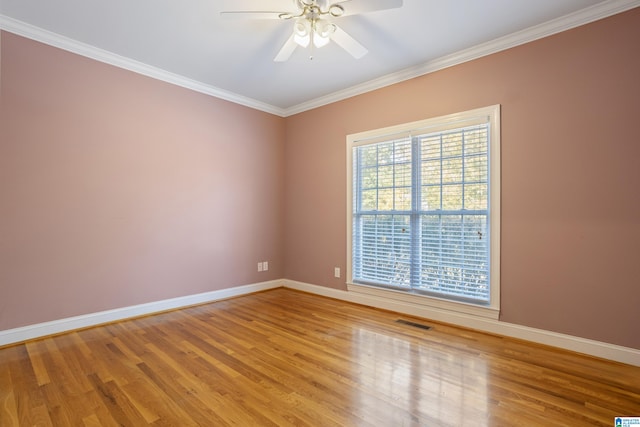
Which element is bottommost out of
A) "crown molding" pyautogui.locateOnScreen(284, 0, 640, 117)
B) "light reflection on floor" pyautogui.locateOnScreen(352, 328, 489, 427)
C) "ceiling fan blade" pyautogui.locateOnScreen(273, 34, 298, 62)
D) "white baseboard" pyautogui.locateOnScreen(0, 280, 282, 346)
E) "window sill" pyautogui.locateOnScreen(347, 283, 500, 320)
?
"light reflection on floor" pyautogui.locateOnScreen(352, 328, 489, 427)

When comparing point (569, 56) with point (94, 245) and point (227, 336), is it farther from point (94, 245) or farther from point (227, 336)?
point (94, 245)

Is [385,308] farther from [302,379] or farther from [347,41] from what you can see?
[347,41]

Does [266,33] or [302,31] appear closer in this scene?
[302,31]

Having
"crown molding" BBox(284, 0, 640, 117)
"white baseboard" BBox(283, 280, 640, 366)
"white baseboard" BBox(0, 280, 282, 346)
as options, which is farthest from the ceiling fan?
"white baseboard" BBox(0, 280, 282, 346)

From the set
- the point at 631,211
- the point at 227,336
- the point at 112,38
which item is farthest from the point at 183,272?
the point at 631,211

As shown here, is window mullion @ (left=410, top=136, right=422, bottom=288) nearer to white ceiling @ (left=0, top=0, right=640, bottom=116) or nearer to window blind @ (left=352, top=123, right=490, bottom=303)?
window blind @ (left=352, top=123, right=490, bottom=303)

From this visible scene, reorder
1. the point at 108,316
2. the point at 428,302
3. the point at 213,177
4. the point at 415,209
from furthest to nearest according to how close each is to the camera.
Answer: the point at 213,177, the point at 415,209, the point at 428,302, the point at 108,316

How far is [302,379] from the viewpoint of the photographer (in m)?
2.07

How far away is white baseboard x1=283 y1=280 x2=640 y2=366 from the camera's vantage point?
2.30 meters

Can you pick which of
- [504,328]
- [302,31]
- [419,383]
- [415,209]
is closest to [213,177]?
[302,31]

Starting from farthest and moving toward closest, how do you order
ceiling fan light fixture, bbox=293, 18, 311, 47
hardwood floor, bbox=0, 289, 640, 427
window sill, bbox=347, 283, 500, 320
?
window sill, bbox=347, 283, 500, 320
ceiling fan light fixture, bbox=293, 18, 311, 47
hardwood floor, bbox=0, 289, 640, 427

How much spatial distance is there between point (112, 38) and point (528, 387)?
438cm

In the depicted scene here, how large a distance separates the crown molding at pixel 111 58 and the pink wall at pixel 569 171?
265 centimetres

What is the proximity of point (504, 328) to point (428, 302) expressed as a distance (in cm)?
72
